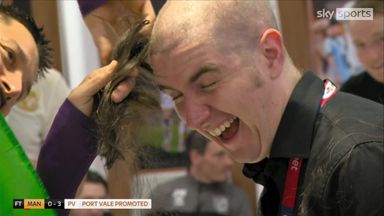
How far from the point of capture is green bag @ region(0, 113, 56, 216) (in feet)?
2.70

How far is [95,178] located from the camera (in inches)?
33.4

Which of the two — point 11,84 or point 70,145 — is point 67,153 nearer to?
point 70,145

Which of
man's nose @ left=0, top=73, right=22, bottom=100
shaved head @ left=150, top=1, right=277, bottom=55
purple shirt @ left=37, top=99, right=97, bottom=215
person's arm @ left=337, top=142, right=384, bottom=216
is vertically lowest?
person's arm @ left=337, top=142, right=384, bottom=216

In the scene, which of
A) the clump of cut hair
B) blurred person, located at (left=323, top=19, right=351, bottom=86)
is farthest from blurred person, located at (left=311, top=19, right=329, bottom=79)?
Result: the clump of cut hair

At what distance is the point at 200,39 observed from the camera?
2.39 feet

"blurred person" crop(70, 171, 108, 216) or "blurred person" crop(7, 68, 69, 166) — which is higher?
"blurred person" crop(7, 68, 69, 166)

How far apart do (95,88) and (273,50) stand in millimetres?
242

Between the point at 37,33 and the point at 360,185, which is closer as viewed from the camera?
the point at 360,185

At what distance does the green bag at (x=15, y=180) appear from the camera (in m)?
0.82

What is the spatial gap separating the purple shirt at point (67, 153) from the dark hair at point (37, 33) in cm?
7

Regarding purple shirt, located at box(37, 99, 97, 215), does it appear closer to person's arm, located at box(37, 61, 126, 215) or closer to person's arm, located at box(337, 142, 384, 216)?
→ person's arm, located at box(37, 61, 126, 215)

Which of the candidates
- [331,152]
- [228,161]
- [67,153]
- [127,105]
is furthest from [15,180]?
[331,152]

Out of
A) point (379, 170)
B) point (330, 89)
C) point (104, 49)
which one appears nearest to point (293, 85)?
point (330, 89)

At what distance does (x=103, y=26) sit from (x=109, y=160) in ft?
0.61
